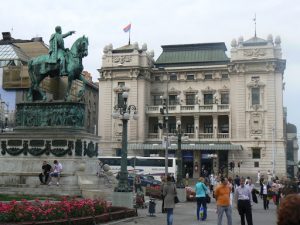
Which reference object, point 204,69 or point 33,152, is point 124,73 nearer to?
point 204,69

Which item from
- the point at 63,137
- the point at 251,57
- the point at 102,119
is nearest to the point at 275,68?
the point at 251,57

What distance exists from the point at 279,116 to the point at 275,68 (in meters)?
7.53

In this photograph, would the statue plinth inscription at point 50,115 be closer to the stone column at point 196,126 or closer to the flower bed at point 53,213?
the flower bed at point 53,213

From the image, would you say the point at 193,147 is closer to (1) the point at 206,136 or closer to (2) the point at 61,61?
(1) the point at 206,136

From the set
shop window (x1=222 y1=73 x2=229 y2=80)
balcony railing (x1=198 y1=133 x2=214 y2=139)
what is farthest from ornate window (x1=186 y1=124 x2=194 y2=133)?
shop window (x1=222 y1=73 x2=229 y2=80)

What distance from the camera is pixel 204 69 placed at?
78188mm

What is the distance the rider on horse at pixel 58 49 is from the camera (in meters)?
27.9

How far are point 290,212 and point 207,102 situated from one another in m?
75.8

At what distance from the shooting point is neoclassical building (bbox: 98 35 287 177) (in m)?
71.3

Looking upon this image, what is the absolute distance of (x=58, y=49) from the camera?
93.0 feet

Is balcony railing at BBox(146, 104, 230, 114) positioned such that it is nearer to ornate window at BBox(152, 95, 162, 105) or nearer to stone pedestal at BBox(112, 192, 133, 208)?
ornate window at BBox(152, 95, 162, 105)

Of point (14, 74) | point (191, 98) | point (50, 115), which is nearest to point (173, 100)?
point (191, 98)

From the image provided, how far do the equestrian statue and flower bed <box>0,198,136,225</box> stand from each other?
12525 millimetres

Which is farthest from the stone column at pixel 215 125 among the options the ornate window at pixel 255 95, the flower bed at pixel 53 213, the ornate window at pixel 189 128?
the flower bed at pixel 53 213
